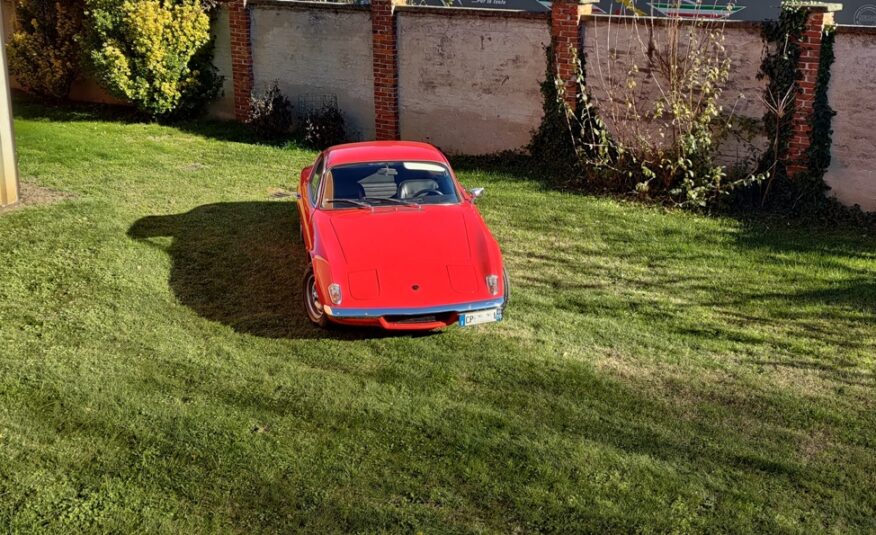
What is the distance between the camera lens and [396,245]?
9000 millimetres

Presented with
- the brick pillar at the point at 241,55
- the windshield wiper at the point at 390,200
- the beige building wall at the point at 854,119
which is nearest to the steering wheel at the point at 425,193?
the windshield wiper at the point at 390,200

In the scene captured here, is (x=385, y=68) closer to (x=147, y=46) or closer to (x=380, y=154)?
(x=147, y=46)

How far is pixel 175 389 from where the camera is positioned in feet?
25.3

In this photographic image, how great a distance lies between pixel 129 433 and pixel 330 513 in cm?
185

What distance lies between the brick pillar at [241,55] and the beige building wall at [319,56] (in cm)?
13

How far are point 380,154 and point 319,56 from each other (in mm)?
7633

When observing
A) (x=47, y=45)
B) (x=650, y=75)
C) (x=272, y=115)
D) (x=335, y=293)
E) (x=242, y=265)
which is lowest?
(x=242, y=265)

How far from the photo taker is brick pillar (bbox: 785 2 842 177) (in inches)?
476

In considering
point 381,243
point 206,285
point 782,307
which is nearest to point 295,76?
point 206,285

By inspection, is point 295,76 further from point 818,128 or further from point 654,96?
point 818,128

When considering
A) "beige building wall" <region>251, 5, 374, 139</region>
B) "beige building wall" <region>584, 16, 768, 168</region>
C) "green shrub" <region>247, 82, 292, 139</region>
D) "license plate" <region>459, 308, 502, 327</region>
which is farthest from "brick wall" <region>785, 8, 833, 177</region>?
"green shrub" <region>247, 82, 292, 139</region>

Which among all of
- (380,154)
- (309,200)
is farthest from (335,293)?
(380,154)

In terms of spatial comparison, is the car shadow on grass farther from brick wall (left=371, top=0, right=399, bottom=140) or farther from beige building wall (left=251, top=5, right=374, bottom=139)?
beige building wall (left=251, top=5, right=374, bottom=139)

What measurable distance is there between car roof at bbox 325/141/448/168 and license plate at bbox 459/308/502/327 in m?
2.28
